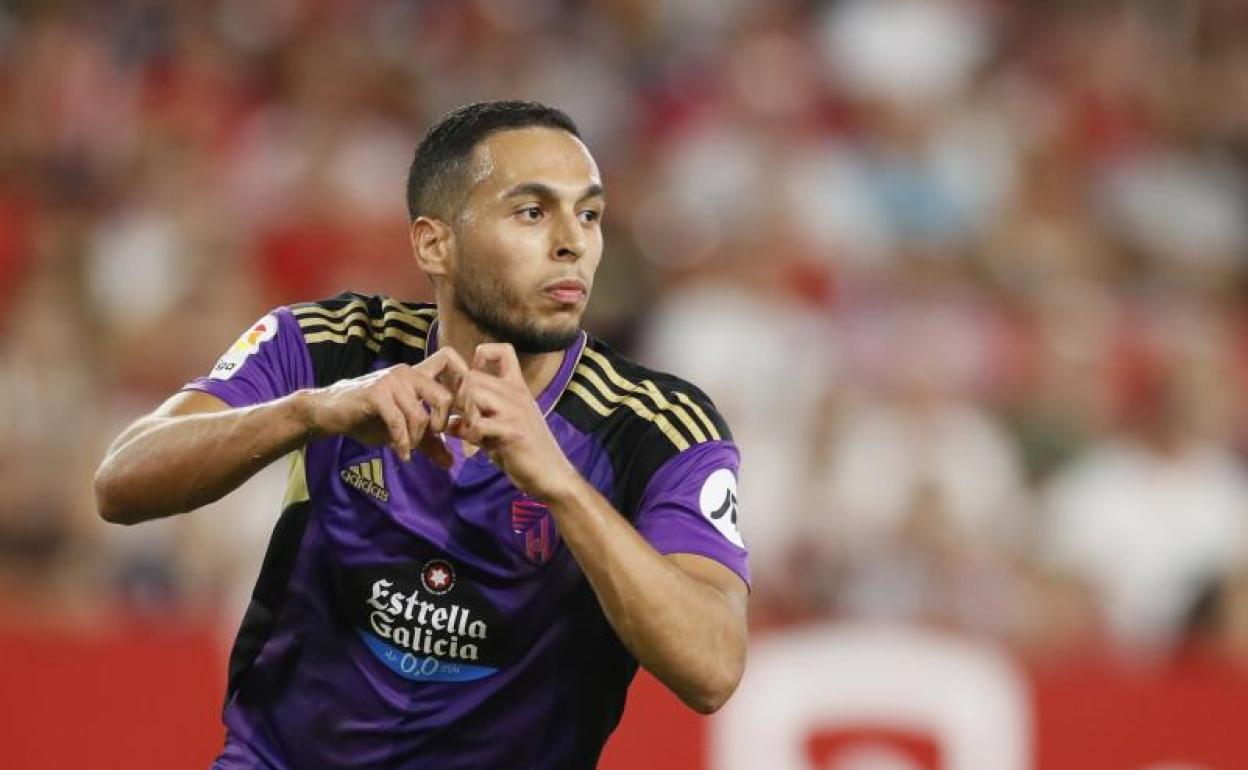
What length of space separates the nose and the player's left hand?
0.47 m

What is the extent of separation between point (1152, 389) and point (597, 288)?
2.57 metres

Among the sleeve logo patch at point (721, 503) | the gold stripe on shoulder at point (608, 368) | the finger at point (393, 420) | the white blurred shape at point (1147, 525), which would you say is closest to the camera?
the finger at point (393, 420)

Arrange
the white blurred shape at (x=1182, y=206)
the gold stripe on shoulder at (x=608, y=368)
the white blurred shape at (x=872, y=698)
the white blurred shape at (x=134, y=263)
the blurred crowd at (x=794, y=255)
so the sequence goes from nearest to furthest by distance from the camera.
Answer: the gold stripe on shoulder at (x=608, y=368) → the white blurred shape at (x=872, y=698) → the blurred crowd at (x=794, y=255) → the white blurred shape at (x=134, y=263) → the white blurred shape at (x=1182, y=206)

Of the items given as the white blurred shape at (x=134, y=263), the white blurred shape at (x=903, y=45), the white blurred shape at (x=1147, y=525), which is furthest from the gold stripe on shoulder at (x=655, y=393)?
the white blurred shape at (x=903, y=45)

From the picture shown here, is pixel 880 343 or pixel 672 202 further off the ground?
pixel 672 202

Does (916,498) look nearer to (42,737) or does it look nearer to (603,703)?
(42,737)

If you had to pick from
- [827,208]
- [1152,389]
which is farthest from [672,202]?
[1152,389]

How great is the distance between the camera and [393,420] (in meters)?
3.65

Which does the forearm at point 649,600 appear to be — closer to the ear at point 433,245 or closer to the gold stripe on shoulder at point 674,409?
the gold stripe on shoulder at point 674,409

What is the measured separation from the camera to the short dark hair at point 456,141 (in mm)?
4258

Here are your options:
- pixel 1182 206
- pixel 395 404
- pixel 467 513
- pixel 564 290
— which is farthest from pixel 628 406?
pixel 1182 206

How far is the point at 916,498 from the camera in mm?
8125

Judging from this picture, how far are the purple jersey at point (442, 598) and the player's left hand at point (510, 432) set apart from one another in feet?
1.37

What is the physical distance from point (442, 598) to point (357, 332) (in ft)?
2.14
